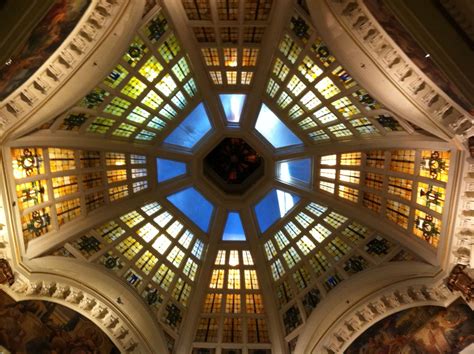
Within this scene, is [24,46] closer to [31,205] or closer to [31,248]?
[31,205]

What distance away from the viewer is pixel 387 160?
20000 mm

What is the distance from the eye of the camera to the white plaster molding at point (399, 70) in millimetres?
13742

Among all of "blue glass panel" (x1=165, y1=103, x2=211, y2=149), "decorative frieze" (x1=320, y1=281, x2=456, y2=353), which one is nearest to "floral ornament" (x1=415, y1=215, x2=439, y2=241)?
"decorative frieze" (x1=320, y1=281, x2=456, y2=353)

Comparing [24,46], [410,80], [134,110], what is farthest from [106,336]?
[410,80]

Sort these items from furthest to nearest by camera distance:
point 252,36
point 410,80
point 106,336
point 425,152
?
point 106,336 → point 252,36 → point 425,152 → point 410,80

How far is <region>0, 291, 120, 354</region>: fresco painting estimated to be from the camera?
60.8ft

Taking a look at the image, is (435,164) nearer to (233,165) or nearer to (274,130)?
(274,130)

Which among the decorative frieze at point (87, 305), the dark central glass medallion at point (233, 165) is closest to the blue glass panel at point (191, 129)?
the dark central glass medallion at point (233, 165)

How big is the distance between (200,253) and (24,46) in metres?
16.7

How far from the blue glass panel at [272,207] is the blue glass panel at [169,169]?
5.48m

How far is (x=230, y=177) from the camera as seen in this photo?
2906 centimetres

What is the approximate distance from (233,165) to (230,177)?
885mm

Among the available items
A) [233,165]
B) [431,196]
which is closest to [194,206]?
[233,165]

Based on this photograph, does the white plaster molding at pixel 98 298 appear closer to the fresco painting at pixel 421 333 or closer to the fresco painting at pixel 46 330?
the fresco painting at pixel 46 330
